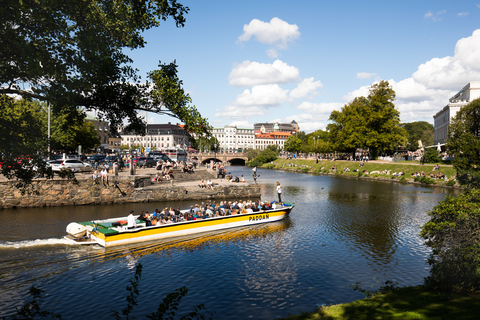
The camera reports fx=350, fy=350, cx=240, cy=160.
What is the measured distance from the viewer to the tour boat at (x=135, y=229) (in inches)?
864

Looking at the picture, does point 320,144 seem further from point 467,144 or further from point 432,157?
point 467,144

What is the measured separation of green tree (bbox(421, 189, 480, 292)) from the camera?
1220 cm

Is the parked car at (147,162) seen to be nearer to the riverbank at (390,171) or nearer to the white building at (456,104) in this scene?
the riverbank at (390,171)

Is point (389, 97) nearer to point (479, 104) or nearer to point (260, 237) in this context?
point (479, 104)

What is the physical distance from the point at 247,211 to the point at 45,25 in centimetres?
2213

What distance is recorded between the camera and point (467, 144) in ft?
147

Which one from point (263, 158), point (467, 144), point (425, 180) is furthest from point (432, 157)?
point (263, 158)

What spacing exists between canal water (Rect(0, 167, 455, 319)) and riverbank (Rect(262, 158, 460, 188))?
102 ft

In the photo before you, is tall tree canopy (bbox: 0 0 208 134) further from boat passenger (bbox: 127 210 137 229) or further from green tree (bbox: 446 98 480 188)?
green tree (bbox: 446 98 480 188)

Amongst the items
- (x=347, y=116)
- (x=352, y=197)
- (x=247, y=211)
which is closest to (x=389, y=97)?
(x=347, y=116)

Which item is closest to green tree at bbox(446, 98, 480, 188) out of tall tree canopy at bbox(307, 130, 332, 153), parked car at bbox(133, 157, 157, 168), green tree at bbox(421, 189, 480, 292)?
green tree at bbox(421, 189, 480, 292)

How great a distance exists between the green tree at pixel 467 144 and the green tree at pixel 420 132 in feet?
256

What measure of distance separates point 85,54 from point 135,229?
15.7m

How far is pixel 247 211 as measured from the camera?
93.8 feet
